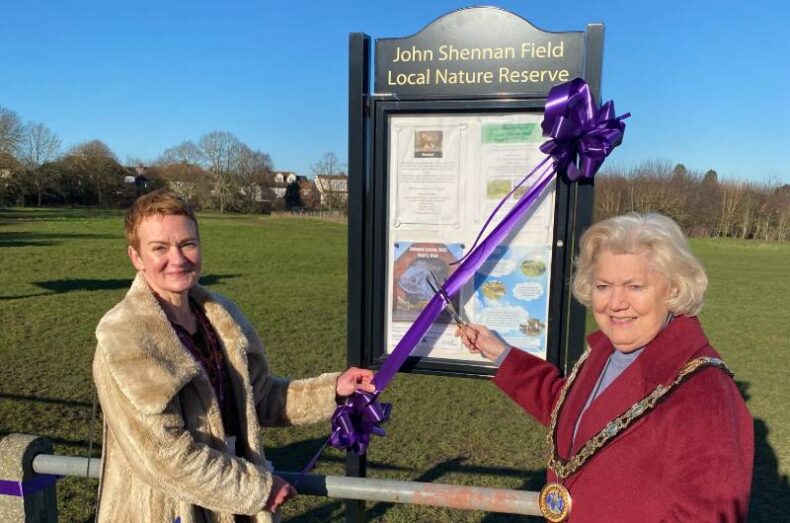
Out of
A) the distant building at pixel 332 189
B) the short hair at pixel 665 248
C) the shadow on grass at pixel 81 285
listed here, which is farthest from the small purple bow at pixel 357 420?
the distant building at pixel 332 189

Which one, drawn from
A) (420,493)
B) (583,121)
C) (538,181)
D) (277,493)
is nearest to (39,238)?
(277,493)

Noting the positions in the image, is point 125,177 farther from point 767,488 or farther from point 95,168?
point 767,488

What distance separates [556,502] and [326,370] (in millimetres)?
6468

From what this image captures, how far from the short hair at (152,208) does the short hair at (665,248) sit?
4.89 ft

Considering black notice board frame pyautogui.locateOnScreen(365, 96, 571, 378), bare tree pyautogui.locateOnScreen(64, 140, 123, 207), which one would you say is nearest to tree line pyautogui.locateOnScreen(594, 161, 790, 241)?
black notice board frame pyautogui.locateOnScreen(365, 96, 571, 378)

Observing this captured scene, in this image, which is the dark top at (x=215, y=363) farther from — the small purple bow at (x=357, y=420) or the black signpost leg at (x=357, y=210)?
the black signpost leg at (x=357, y=210)

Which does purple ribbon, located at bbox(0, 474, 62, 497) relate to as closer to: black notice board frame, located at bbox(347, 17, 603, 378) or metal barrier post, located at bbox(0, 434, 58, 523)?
metal barrier post, located at bbox(0, 434, 58, 523)

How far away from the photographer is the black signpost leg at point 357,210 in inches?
107

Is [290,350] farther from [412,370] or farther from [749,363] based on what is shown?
[749,363]

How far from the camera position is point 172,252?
6.84 ft

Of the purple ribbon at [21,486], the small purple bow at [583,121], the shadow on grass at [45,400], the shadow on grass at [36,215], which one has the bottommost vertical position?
the shadow on grass at [45,400]

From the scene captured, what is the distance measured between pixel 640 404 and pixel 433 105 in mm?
1617

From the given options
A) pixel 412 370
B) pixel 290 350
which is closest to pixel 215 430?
pixel 412 370

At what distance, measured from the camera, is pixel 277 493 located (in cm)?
210
